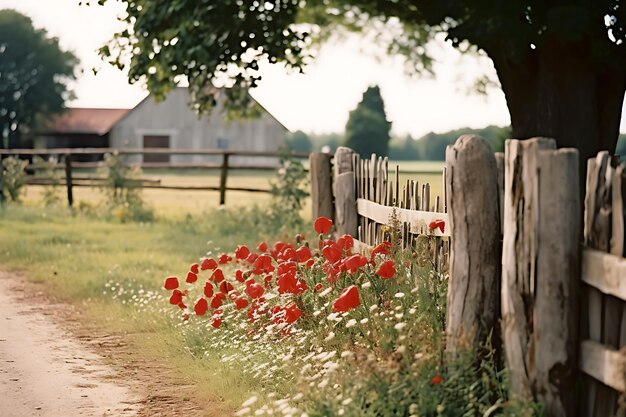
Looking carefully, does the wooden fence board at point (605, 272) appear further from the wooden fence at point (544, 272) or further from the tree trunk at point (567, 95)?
the tree trunk at point (567, 95)

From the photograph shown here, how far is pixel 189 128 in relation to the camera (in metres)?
54.6

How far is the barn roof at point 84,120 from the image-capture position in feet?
196

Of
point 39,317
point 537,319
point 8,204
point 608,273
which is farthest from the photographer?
point 8,204

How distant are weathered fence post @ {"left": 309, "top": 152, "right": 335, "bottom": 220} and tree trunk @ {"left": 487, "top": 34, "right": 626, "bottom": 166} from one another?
3.34m

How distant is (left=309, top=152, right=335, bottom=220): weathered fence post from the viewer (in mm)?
10711

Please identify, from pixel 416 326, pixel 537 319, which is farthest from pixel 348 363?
pixel 537 319

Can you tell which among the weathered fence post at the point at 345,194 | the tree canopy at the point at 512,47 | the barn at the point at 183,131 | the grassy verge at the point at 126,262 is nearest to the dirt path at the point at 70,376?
the grassy verge at the point at 126,262

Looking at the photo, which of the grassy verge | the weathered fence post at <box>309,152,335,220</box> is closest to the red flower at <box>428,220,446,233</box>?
the grassy verge

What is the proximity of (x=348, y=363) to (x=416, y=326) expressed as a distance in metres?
0.49

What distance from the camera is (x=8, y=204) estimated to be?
23672 mm

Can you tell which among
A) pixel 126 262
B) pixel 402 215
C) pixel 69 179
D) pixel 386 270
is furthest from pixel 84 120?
pixel 386 270

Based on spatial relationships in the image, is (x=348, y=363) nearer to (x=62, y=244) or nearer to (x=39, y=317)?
(x=39, y=317)

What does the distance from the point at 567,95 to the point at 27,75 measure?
51032mm

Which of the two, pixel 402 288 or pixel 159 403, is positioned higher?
pixel 402 288
